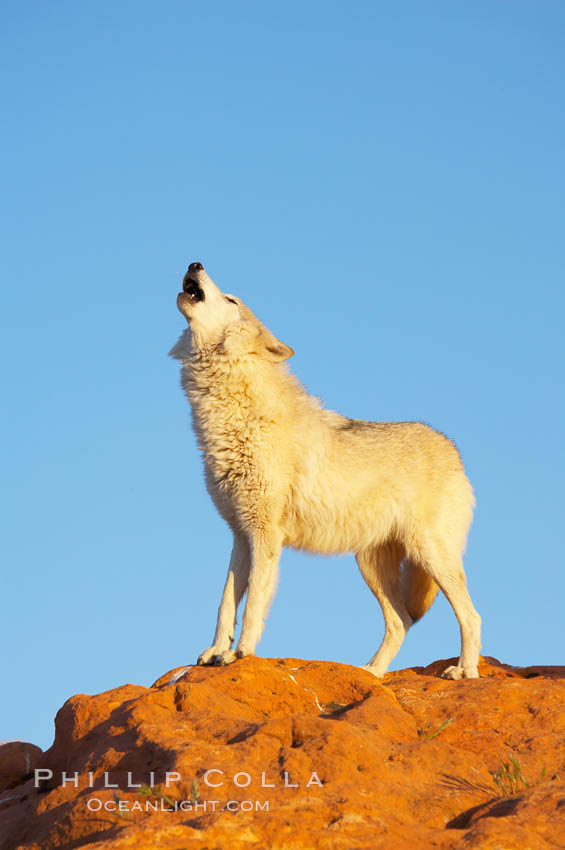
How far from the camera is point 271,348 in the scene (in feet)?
28.9

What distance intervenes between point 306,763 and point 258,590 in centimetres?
292

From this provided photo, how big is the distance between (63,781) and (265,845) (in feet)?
7.14

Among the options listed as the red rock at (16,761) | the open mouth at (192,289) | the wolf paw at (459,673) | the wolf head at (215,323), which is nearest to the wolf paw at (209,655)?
the red rock at (16,761)

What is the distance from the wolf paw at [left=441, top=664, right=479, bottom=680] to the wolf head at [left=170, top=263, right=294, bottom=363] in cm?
348

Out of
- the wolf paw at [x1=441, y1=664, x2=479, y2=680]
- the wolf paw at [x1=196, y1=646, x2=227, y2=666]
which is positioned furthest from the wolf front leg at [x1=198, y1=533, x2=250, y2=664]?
the wolf paw at [x1=441, y1=664, x2=479, y2=680]

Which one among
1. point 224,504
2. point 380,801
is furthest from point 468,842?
point 224,504

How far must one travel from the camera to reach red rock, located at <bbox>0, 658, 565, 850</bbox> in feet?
13.6

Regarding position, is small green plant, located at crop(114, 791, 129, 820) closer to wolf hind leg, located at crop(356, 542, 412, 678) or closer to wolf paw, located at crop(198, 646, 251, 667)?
wolf paw, located at crop(198, 646, 251, 667)

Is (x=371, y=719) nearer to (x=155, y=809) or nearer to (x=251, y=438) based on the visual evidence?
(x=155, y=809)

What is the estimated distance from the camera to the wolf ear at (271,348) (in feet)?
28.7

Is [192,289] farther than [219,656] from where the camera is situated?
Yes

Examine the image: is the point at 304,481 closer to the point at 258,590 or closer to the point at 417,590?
the point at 258,590

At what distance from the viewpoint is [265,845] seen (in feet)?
13.1

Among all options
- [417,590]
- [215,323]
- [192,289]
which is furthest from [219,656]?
[192,289]
